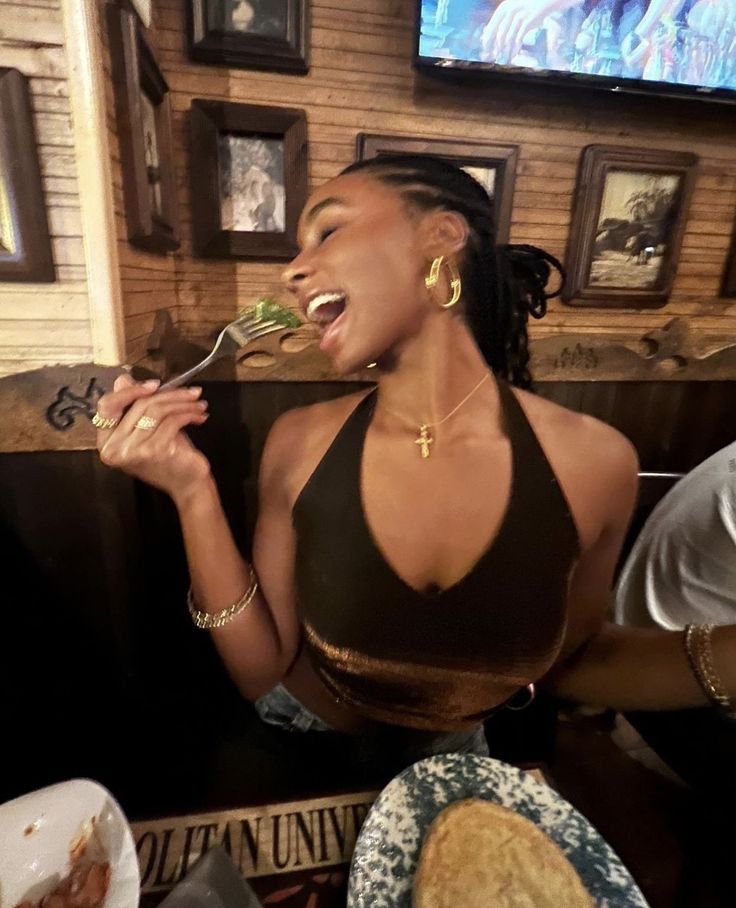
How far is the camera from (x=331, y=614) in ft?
2.85

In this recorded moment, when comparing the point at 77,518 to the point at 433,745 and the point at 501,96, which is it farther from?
the point at 501,96

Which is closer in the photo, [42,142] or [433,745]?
[42,142]

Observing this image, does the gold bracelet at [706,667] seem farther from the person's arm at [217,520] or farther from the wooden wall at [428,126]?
the wooden wall at [428,126]

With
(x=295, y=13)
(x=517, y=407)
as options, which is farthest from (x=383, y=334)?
(x=295, y=13)

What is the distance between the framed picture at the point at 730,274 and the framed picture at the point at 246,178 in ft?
4.46

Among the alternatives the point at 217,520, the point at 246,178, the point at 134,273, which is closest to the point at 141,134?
the point at 134,273

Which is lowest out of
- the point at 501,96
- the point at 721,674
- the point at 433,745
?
the point at 433,745

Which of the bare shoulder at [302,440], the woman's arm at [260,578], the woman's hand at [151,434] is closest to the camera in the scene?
the woman's hand at [151,434]

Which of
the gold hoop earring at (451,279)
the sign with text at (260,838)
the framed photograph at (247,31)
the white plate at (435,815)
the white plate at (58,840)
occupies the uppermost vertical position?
the framed photograph at (247,31)

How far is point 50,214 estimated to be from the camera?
2.85ft

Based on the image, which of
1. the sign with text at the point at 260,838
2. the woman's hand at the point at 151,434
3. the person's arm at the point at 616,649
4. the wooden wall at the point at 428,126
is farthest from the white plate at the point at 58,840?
the wooden wall at the point at 428,126

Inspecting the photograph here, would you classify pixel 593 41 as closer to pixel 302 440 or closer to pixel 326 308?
pixel 326 308

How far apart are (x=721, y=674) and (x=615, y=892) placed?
0.34 meters

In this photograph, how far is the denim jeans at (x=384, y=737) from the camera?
97 centimetres
